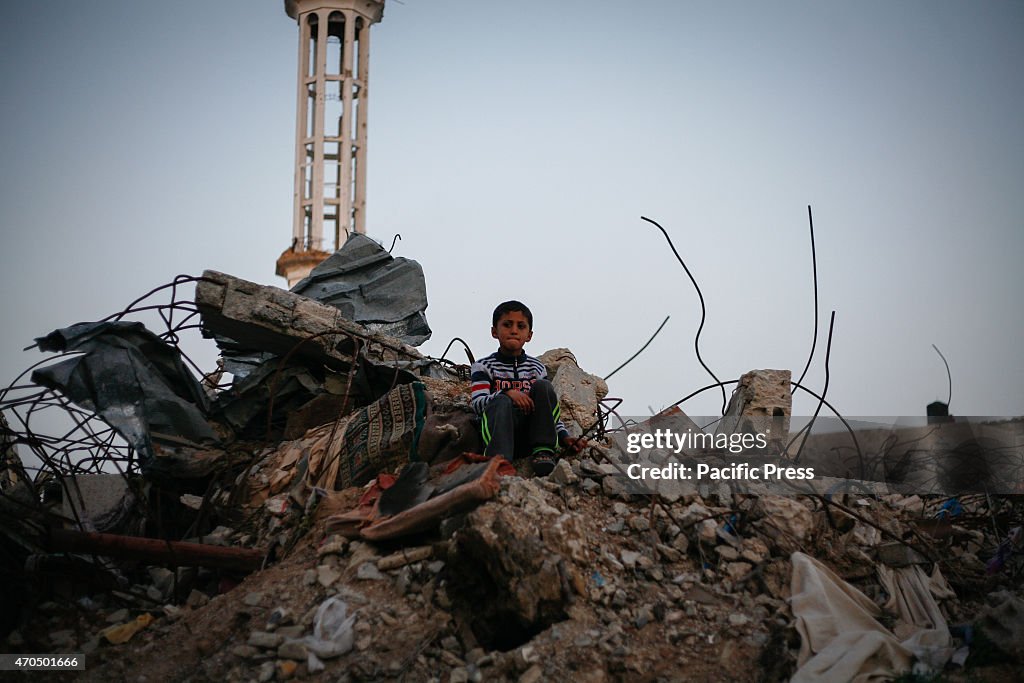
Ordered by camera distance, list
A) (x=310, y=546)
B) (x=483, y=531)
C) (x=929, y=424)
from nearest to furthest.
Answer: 1. (x=483, y=531)
2. (x=310, y=546)
3. (x=929, y=424)

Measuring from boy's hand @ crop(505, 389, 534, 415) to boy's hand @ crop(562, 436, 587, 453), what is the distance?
0.32 m

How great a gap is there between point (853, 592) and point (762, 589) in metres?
0.34

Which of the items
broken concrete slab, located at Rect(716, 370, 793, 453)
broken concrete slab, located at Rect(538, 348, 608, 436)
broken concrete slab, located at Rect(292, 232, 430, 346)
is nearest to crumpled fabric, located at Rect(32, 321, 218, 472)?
broken concrete slab, located at Rect(292, 232, 430, 346)

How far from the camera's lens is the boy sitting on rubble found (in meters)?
4.11

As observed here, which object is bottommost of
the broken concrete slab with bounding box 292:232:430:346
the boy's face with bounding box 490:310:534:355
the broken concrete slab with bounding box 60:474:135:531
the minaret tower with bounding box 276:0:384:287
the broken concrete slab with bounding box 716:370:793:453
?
the broken concrete slab with bounding box 60:474:135:531

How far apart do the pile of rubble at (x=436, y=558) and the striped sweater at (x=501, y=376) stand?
276mm

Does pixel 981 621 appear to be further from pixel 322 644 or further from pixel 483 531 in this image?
pixel 322 644

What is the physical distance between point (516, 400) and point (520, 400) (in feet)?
0.08

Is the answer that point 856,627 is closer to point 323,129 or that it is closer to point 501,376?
point 501,376

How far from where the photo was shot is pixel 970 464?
187 inches

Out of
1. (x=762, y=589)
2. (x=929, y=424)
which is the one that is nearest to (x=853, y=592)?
(x=762, y=589)

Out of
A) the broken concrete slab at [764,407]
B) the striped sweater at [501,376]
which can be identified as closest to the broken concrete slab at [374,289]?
the striped sweater at [501,376]

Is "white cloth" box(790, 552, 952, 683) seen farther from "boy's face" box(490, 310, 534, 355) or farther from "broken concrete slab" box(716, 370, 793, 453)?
"boy's face" box(490, 310, 534, 355)

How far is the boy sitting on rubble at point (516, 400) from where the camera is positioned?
411 centimetres
